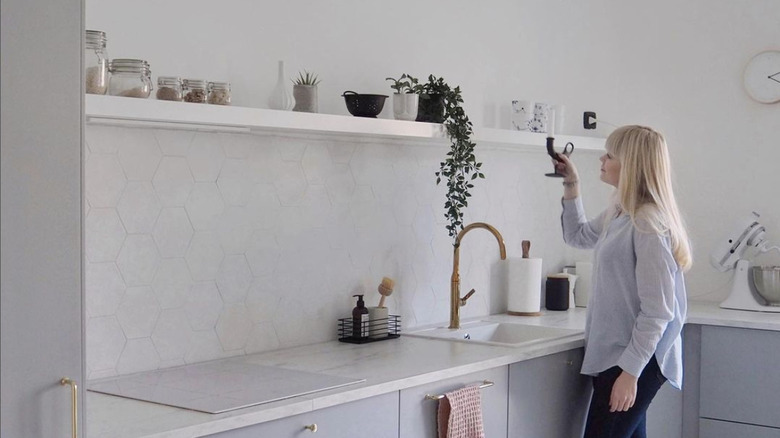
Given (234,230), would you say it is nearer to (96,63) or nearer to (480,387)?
(96,63)

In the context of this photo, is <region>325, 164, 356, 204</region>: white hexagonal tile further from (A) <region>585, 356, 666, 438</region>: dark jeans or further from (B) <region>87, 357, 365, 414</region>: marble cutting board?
(A) <region>585, 356, 666, 438</region>: dark jeans

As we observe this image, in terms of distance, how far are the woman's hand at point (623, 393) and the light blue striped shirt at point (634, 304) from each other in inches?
1.2

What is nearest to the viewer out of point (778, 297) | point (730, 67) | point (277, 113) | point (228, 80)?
point (277, 113)

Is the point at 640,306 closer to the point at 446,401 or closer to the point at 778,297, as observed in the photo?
the point at 446,401

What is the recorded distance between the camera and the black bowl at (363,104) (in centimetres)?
303

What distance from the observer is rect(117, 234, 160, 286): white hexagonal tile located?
8.50 ft

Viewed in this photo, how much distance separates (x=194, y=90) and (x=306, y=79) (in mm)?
545

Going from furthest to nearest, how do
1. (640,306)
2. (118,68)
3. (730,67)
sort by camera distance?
(730,67) → (640,306) → (118,68)

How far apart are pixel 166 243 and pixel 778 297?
2.65 metres

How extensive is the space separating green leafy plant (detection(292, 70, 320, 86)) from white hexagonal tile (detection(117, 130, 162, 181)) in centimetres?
55

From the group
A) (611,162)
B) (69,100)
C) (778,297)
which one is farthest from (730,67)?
(69,100)

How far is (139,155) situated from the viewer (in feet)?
8.55

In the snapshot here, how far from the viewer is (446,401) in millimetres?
2699

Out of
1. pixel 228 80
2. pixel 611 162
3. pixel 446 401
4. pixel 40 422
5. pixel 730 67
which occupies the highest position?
pixel 730 67
